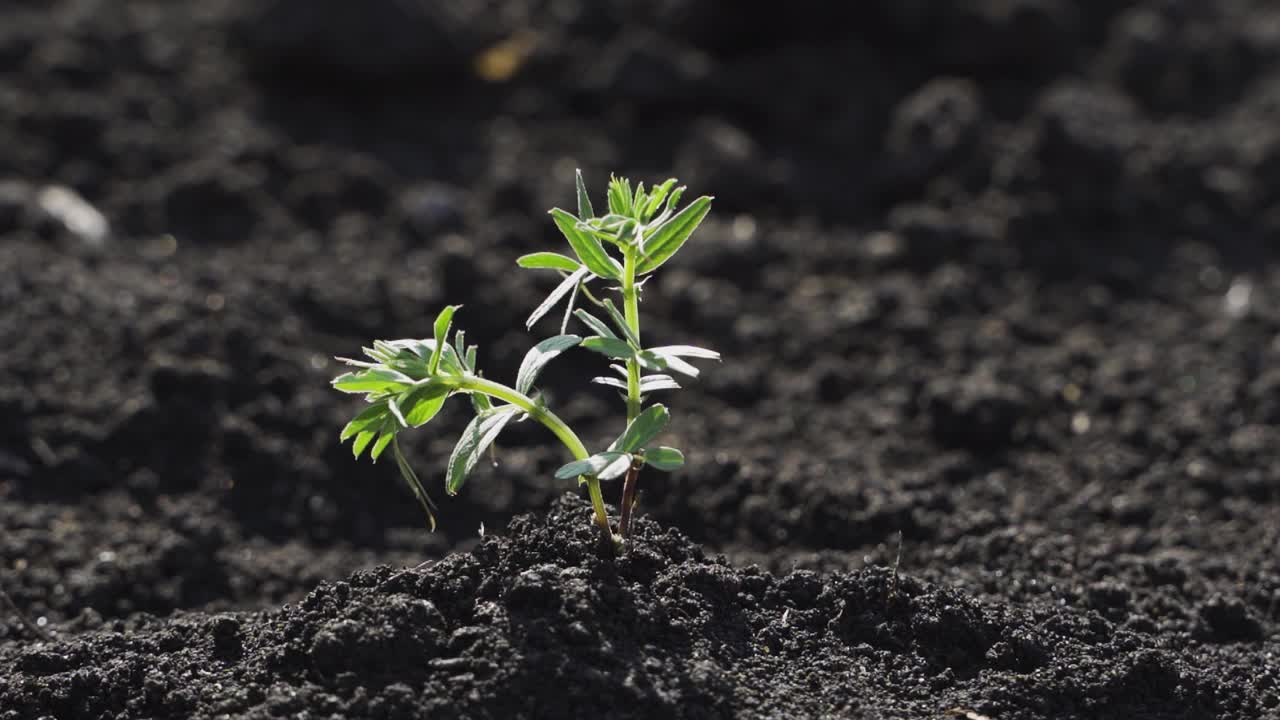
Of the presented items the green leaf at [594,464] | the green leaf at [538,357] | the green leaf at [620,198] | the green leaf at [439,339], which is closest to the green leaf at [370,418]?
the green leaf at [439,339]

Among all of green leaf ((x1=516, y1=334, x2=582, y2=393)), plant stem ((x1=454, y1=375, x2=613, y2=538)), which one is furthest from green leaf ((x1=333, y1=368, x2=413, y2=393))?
A: green leaf ((x1=516, y1=334, x2=582, y2=393))

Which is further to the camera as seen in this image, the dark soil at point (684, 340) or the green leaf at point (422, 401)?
the dark soil at point (684, 340)

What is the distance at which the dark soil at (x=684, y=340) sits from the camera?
2.80 meters

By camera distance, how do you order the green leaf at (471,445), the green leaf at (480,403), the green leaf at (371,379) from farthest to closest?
the green leaf at (480,403)
the green leaf at (471,445)
the green leaf at (371,379)

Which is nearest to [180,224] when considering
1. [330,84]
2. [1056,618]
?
[330,84]

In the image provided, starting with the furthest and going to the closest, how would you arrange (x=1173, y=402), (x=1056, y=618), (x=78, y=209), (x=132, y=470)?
(x=78, y=209), (x=1173, y=402), (x=132, y=470), (x=1056, y=618)

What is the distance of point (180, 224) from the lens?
5.55 metres

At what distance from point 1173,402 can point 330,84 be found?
4.02 metres

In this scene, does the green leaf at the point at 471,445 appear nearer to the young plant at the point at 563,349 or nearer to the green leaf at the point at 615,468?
the young plant at the point at 563,349

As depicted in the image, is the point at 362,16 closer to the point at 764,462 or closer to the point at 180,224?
the point at 180,224

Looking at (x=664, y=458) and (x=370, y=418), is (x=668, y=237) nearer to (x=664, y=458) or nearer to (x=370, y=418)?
(x=664, y=458)

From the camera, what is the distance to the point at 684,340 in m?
5.04

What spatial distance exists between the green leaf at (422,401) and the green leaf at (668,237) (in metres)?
0.45

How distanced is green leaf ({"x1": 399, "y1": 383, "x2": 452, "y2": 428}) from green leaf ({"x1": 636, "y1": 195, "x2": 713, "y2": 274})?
45cm
